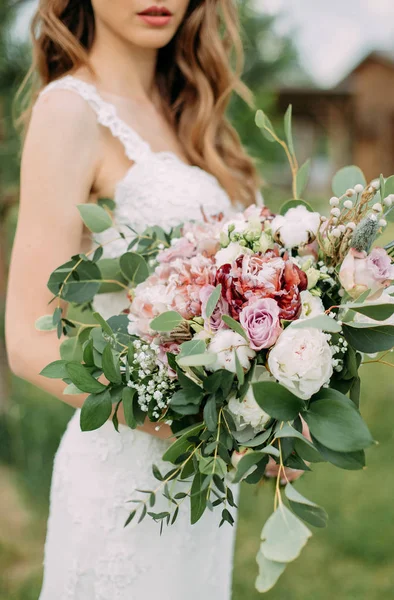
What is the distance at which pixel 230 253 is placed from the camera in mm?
1317

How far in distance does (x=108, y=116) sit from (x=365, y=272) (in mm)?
912

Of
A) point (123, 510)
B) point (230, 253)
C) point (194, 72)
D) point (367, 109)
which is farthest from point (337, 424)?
point (367, 109)

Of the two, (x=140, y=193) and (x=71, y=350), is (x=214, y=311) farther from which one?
(x=140, y=193)

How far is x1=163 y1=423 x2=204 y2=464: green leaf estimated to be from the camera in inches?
48.8

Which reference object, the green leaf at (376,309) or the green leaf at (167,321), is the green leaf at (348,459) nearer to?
the green leaf at (376,309)

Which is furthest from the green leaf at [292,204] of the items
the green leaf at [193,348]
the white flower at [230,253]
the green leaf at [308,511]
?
the green leaf at [308,511]

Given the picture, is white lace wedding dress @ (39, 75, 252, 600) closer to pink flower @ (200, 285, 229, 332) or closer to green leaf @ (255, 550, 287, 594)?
pink flower @ (200, 285, 229, 332)

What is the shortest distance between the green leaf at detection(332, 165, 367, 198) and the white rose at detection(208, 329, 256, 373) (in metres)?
0.48

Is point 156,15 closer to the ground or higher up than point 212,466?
higher up

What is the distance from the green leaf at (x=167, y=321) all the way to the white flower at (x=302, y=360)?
0.18m

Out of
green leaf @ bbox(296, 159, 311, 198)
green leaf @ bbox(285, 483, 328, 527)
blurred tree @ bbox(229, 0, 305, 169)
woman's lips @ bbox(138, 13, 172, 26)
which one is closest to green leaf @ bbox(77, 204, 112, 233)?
green leaf @ bbox(296, 159, 311, 198)

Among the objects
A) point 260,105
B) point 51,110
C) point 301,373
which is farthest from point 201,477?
point 260,105

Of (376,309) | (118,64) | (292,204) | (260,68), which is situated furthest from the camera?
(260,68)

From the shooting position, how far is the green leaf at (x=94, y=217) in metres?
1.52
